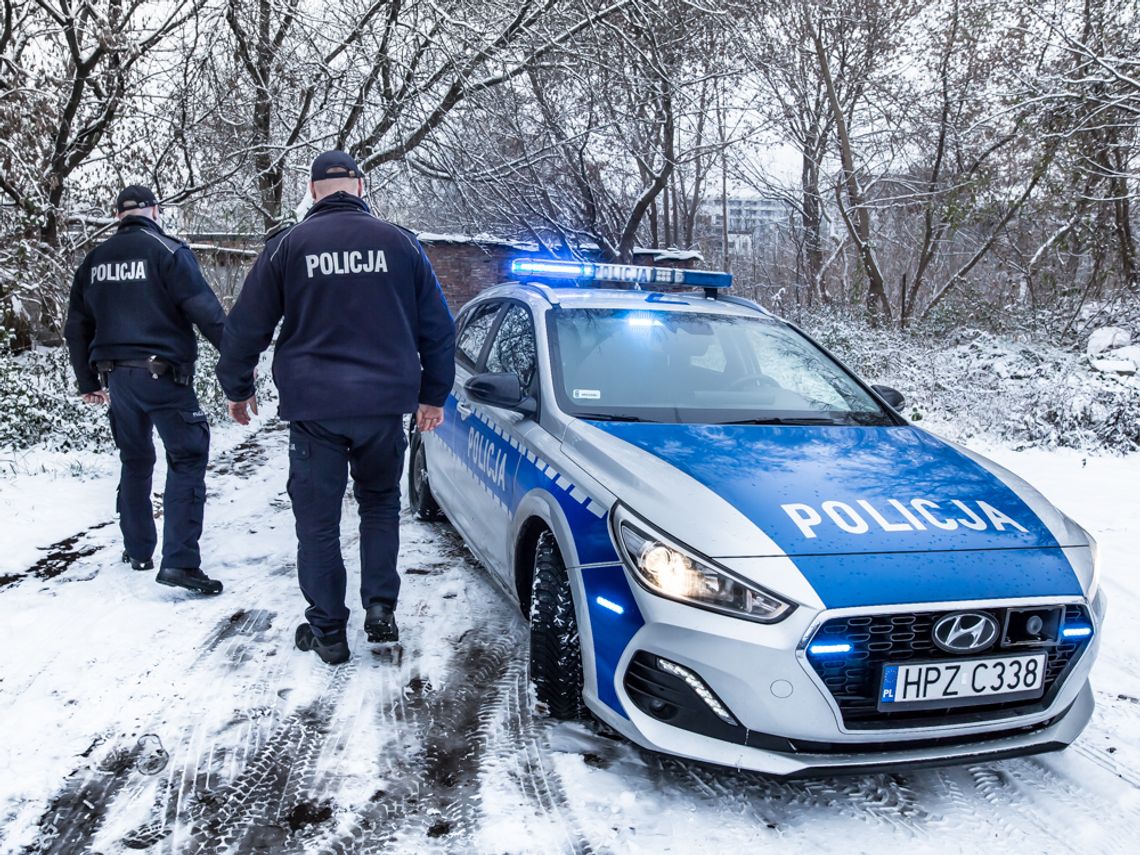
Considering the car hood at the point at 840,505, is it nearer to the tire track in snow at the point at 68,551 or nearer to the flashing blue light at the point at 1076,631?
the flashing blue light at the point at 1076,631

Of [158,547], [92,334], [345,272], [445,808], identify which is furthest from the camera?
[158,547]

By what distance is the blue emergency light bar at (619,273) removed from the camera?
14.1ft

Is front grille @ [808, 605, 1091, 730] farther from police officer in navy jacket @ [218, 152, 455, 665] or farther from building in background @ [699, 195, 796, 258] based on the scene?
building in background @ [699, 195, 796, 258]

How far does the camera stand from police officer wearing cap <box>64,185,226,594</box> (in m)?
3.87

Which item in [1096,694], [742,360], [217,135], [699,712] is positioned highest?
[217,135]

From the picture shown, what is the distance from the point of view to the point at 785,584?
7.28 feet

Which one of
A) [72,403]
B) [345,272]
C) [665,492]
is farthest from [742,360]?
[72,403]

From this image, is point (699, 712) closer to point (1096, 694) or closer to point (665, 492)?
point (665, 492)

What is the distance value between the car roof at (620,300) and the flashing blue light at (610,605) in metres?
1.71

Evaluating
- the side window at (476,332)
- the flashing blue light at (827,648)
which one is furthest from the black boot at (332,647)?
the flashing blue light at (827,648)

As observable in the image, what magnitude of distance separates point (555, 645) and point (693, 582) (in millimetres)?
609

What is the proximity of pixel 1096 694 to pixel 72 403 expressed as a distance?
8466mm

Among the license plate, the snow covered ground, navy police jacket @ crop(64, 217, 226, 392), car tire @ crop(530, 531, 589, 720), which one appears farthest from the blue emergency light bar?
the license plate

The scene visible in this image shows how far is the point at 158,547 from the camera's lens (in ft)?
15.3
